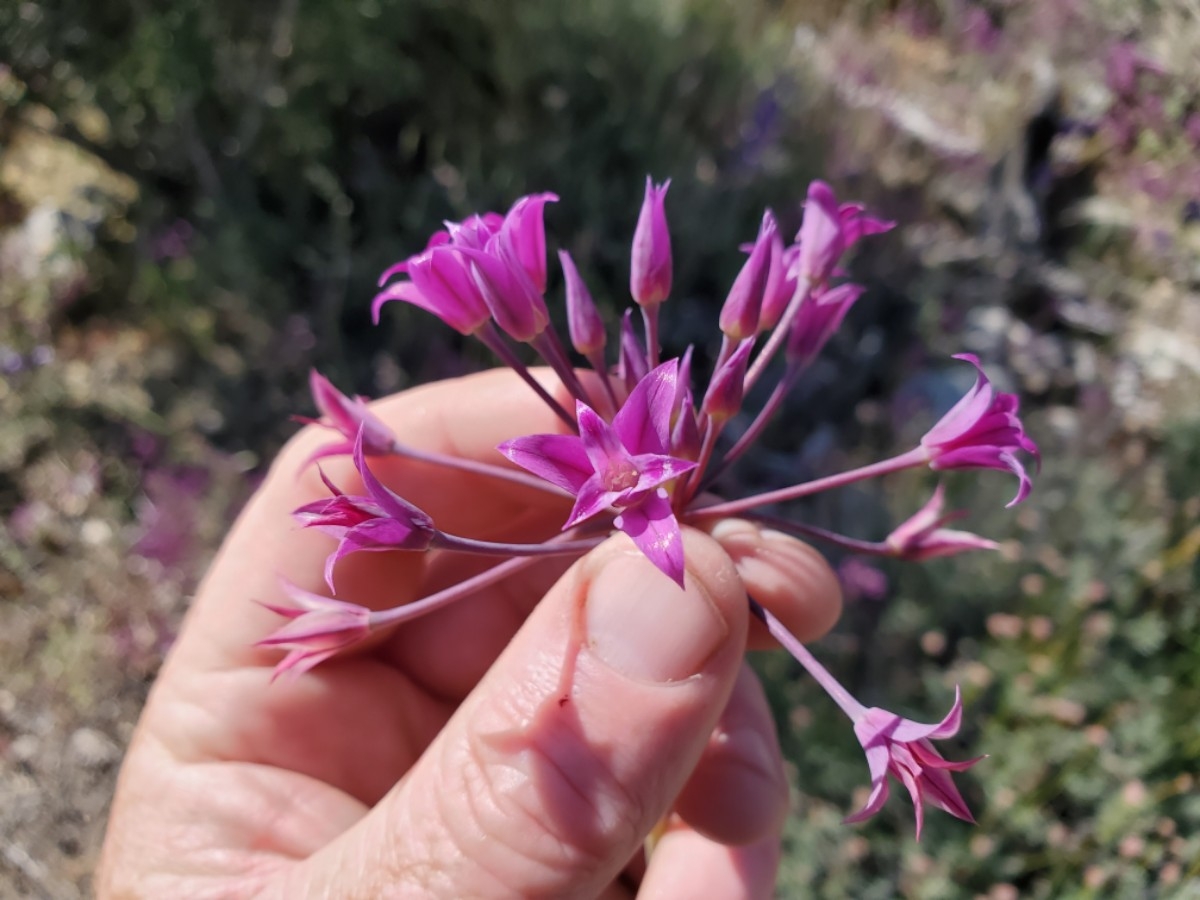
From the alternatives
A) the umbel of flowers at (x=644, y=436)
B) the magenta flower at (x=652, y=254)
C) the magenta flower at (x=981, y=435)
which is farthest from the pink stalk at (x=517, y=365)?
the magenta flower at (x=981, y=435)

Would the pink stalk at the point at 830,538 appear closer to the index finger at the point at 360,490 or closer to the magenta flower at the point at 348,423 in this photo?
the index finger at the point at 360,490

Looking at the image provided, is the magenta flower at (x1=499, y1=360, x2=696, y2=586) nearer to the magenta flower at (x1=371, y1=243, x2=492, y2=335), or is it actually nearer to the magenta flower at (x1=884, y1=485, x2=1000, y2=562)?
the magenta flower at (x1=371, y1=243, x2=492, y2=335)

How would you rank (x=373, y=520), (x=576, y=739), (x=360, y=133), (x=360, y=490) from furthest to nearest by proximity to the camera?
(x=360, y=133)
(x=360, y=490)
(x=576, y=739)
(x=373, y=520)

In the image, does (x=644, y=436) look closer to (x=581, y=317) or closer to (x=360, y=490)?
(x=581, y=317)

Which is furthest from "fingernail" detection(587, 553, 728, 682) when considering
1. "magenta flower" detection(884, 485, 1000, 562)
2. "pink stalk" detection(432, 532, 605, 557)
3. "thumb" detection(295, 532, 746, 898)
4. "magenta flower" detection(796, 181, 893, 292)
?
"magenta flower" detection(796, 181, 893, 292)

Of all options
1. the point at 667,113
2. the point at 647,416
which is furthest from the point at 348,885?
the point at 667,113

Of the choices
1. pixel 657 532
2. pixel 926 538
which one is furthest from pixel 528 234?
pixel 926 538
